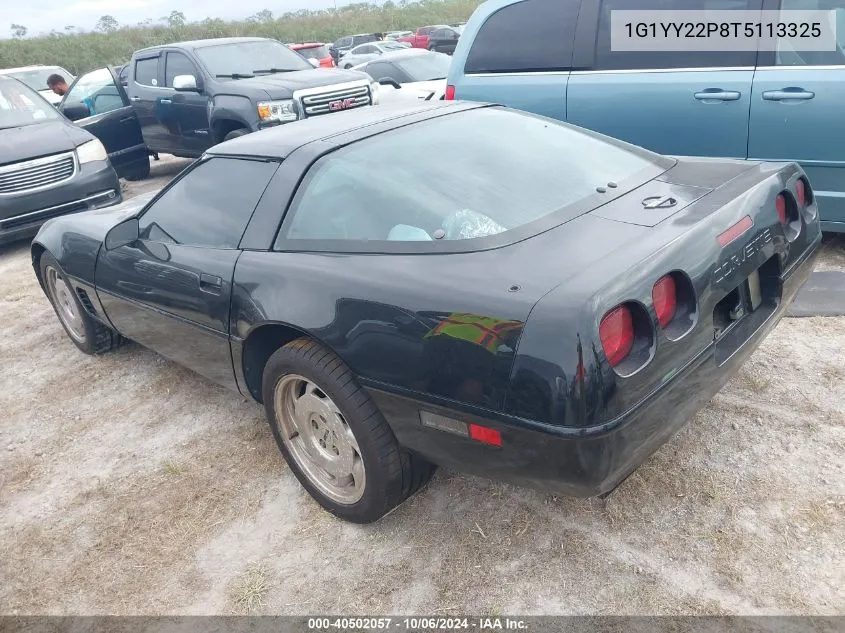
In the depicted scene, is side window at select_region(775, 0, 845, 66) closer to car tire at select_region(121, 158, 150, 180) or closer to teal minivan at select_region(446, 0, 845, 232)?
teal minivan at select_region(446, 0, 845, 232)

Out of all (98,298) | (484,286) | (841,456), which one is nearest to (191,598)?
(484,286)

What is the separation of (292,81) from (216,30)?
4303 centimetres

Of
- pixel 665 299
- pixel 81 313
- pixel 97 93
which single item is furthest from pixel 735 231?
pixel 97 93

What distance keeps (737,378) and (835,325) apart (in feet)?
2.64

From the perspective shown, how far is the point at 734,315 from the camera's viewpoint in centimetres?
232

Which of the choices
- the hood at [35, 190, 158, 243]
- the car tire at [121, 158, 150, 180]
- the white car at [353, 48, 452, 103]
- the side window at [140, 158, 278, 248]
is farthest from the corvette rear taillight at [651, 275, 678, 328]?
the car tire at [121, 158, 150, 180]

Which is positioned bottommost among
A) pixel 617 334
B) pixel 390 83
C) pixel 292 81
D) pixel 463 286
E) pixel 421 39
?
pixel 421 39

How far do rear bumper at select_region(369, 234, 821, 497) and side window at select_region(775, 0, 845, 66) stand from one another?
2.61 m

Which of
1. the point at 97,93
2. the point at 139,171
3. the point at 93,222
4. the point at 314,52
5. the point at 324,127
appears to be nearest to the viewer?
the point at 324,127

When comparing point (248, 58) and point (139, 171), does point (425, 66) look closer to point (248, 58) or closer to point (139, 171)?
point (248, 58)

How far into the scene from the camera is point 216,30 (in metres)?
45.8

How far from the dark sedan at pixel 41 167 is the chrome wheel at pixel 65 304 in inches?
99.5

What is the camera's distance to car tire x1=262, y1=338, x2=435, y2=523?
2.29 m

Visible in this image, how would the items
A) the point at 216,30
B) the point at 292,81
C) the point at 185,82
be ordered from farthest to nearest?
1. the point at 216,30
2. the point at 185,82
3. the point at 292,81
